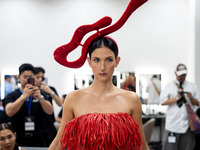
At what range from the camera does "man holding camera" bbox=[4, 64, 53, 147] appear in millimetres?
3266

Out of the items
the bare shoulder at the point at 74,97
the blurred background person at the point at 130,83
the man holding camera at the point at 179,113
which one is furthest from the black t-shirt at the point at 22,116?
the blurred background person at the point at 130,83

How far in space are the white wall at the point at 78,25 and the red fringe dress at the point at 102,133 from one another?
5.96 m

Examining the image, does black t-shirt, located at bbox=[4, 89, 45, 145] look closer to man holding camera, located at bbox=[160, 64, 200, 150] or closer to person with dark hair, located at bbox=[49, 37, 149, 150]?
person with dark hair, located at bbox=[49, 37, 149, 150]

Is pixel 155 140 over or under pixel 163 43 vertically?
under

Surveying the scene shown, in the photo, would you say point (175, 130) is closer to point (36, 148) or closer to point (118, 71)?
point (36, 148)

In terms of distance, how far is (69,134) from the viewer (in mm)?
1635

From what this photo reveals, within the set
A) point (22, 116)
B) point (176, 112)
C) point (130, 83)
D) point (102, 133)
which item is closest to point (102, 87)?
point (102, 133)

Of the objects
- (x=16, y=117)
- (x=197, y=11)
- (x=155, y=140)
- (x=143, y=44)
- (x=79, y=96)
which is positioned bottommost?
(x=155, y=140)

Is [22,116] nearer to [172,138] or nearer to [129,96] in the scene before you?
[129,96]

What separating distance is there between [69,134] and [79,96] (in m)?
0.24

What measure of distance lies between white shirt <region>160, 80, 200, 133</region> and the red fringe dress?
10.9 feet

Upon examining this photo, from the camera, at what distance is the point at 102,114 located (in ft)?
5.35

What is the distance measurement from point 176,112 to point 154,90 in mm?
2865

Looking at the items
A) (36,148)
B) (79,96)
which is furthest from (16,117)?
(79,96)
